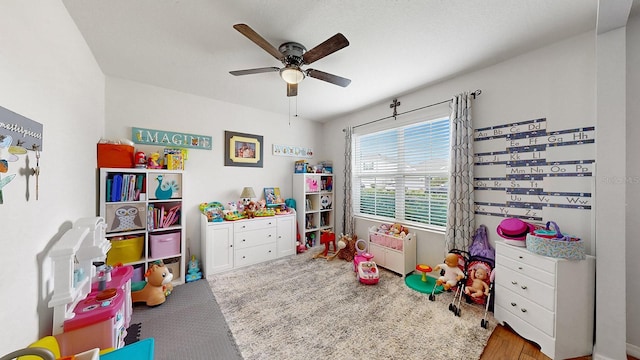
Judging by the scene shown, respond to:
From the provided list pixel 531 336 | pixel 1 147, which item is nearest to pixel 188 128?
pixel 1 147

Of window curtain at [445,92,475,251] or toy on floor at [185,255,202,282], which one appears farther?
toy on floor at [185,255,202,282]

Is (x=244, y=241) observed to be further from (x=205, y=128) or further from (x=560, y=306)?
(x=560, y=306)

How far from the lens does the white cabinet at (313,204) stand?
3.91m

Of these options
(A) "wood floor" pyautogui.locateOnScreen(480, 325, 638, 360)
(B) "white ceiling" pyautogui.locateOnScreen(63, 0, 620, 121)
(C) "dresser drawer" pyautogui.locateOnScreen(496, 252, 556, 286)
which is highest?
(B) "white ceiling" pyautogui.locateOnScreen(63, 0, 620, 121)

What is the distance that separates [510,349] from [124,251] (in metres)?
3.78

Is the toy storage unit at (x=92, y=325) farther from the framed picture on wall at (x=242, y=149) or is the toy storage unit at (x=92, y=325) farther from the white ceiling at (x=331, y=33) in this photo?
the framed picture on wall at (x=242, y=149)

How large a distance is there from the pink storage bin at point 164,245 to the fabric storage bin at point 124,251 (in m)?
0.12

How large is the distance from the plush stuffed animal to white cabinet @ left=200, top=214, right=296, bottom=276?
81 cm

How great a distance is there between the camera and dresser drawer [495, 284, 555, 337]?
1.60 metres

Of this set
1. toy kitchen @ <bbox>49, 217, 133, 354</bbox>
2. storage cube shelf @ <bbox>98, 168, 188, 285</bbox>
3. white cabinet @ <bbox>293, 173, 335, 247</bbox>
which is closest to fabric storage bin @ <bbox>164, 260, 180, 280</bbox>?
storage cube shelf @ <bbox>98, 168, 188, 285</bbox>

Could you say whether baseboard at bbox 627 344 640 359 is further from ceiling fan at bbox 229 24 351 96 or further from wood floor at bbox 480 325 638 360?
ceiling fan at bbox 229 24 351 96

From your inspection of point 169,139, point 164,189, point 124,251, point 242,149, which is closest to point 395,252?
point 242,149

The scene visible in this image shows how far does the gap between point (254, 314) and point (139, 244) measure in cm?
162

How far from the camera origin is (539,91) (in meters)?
2.03
